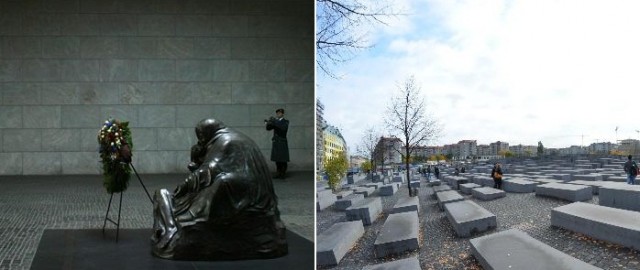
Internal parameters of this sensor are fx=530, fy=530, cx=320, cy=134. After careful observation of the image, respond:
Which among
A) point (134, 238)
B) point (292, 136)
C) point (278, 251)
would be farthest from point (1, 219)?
point (292, 136)

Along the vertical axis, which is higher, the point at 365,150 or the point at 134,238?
the point at 365,150

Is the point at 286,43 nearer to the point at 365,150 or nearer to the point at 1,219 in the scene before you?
the point at 1,219

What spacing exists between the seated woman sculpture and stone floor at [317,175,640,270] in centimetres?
117

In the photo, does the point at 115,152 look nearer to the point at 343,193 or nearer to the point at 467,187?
the point at 343,193

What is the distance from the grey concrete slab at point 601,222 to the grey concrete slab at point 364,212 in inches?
38.0

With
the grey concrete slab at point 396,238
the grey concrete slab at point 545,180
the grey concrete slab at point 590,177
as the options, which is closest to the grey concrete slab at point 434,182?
the grey concrete slab at point 545,180

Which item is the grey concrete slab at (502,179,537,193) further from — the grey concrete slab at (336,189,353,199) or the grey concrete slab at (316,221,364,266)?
the grey concrete slab at (336,189,353,199)

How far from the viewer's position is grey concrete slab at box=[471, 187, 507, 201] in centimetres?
257

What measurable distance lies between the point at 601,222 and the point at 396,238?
84 cm

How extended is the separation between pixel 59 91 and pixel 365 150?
754cm

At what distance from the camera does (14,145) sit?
30.1ft

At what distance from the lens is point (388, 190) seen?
11.6 feet

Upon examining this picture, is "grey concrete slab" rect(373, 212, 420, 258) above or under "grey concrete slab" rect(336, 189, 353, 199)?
under

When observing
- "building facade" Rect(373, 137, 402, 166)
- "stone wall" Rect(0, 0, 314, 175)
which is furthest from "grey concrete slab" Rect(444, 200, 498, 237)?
"stone wall" Rect(0, 0, 314, 175)
